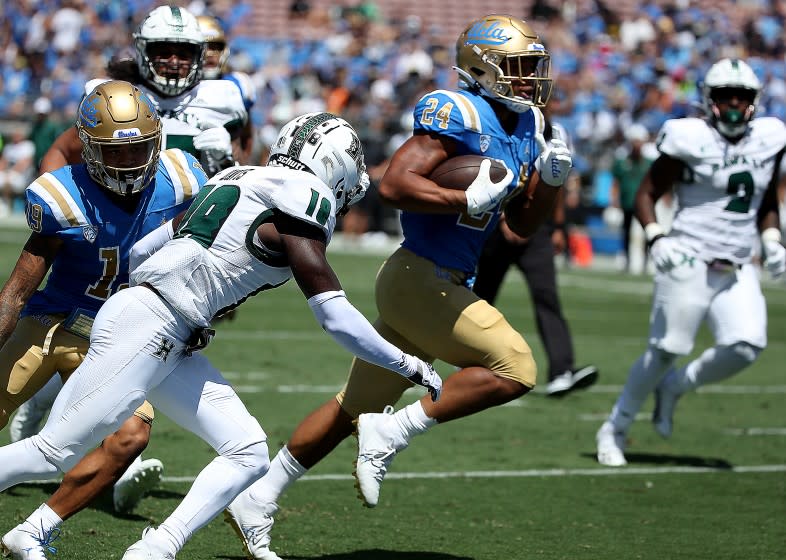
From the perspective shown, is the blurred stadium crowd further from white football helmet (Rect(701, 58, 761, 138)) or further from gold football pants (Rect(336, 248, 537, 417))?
A: gold football pants (Rect(336, 248, 537, 417))

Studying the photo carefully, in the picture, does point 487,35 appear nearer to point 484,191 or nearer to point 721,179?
point 484,191

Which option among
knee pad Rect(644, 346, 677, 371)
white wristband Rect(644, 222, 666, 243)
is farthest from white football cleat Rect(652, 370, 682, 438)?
white wristband Rect(644, 222, 666, 243)

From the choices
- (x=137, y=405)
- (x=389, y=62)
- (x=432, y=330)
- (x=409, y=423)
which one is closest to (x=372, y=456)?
(x=409, y=423)

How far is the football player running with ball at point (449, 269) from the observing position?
4.61m

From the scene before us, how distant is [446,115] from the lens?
4.83m

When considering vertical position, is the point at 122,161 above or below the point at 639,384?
above

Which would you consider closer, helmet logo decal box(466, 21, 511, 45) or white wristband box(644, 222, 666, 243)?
helmet logo decal box(466, 21, 511, 45)

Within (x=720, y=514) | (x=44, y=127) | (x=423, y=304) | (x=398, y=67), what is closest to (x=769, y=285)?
(x=398, y=67)

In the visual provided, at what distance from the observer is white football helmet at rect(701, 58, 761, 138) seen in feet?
20.8

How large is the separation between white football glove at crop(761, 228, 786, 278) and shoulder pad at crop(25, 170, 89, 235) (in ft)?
12.1

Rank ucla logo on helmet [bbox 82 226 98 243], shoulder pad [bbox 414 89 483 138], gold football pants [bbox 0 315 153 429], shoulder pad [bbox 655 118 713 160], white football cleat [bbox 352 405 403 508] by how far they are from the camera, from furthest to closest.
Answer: shoulder pad [bbox 655 118 713 160] → shoulder pad [bbox 414 89 483 138] → white football cleat [bbox 352 405 403 508] → gold football pants [bbox 0 315 153 429] → ucla logo on helmet [bbox 82 226 98 243]

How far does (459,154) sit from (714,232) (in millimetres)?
2003

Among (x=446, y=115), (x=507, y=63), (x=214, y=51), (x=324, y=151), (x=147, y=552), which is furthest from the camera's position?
(x=214, y=51)

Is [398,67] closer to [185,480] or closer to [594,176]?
[594,176]
